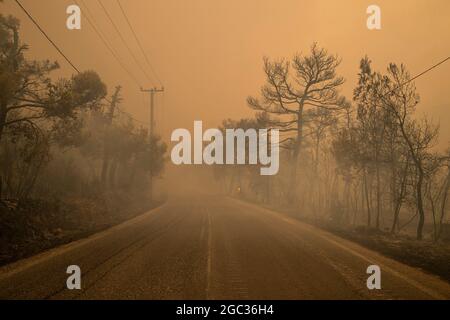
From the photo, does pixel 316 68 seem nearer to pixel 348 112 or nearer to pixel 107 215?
pixel 348 112

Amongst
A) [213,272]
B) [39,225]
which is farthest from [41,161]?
[213,272]

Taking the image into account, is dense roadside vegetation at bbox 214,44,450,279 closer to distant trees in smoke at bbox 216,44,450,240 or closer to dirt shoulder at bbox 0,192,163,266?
distant trees in smoke at bbox 216,44,450,240

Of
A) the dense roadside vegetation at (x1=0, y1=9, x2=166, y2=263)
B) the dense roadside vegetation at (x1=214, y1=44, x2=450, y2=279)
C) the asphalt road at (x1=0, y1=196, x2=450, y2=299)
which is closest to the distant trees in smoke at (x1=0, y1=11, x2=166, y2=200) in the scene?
the dense roadside vegetation at (x1=0, y1=9, x2=166, y2=263)

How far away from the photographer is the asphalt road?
650 cm

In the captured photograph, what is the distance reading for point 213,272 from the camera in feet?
26.5

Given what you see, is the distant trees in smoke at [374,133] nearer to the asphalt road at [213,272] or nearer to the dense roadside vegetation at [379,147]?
the dense roadside vegetation at [379,147]

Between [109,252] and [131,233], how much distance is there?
4.10m

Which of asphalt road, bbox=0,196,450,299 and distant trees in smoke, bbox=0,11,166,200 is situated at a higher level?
distant trees in smoke, bbox=0,11,166,200

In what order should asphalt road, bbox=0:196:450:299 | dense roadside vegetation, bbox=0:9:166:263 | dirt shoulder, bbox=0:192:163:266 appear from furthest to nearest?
dense roadside vegetation, bbox=0:9:166:263 → dirt shoulder, bbox=0:192:163:266 → asphalt road, bbox=0:196:450:299

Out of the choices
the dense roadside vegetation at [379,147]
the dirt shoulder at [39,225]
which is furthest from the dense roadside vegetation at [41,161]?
the dense roadside vegetation at [379,147]

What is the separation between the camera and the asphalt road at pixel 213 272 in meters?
6.50
